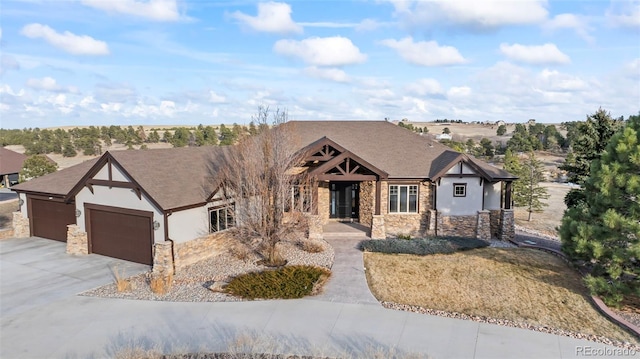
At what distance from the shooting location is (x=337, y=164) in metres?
20.1

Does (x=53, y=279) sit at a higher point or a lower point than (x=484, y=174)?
lower

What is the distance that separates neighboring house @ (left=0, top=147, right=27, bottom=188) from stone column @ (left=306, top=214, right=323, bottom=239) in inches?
1626

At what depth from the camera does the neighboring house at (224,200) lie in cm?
1612

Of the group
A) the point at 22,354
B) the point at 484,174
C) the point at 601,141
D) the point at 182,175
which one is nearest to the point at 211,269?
the point at 182,175

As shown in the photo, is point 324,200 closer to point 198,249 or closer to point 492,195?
point 198,249

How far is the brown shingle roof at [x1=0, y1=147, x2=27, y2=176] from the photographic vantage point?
4416 cm

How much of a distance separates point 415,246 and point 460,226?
4.92 m

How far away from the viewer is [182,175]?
1766cm

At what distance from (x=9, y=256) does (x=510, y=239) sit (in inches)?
941

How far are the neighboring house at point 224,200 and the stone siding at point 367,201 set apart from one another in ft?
0.26

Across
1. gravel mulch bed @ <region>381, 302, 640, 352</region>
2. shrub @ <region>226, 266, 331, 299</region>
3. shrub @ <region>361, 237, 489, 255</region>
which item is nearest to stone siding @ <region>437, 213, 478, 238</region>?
shrub @ <region>361, 237, 489, 255</region>

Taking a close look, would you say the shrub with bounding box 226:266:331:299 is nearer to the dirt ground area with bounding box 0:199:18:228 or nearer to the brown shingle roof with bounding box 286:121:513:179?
the brown shingle roof with bounding box 286:121:513:179

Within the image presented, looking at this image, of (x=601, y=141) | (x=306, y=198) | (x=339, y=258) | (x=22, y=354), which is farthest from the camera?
(x=601, y=141)

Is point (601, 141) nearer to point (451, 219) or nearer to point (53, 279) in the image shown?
point (451, 219)
